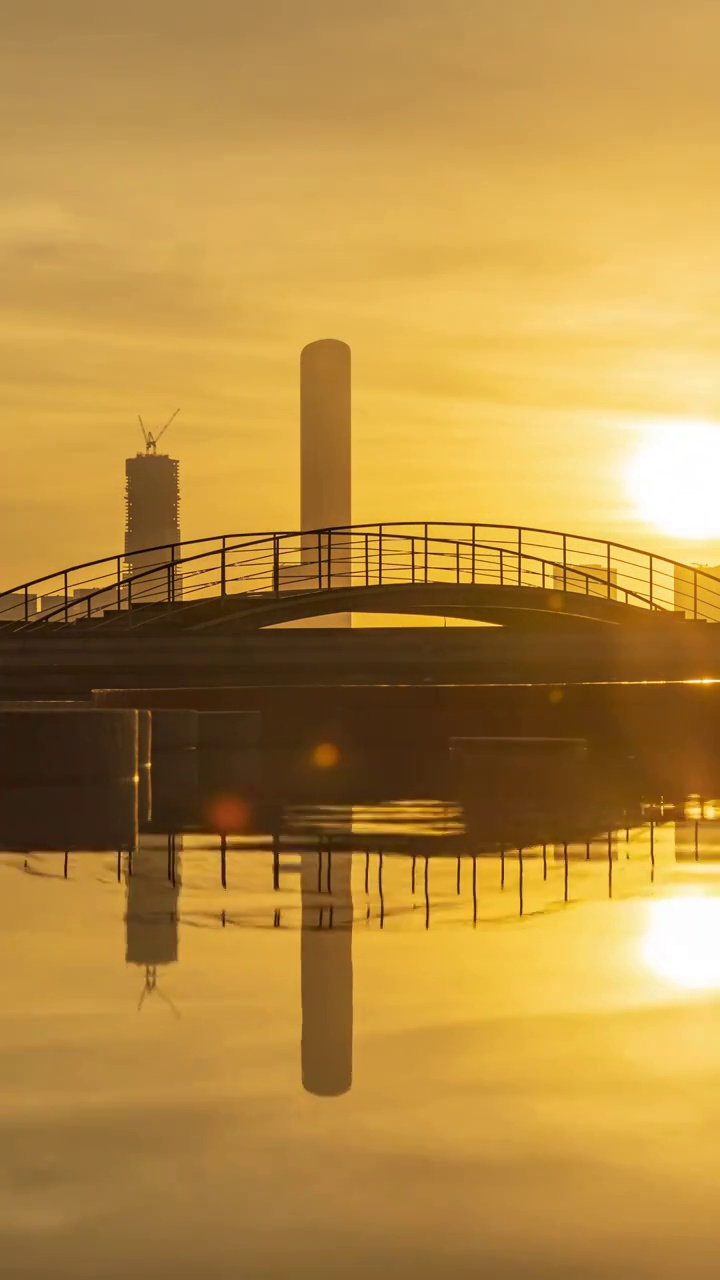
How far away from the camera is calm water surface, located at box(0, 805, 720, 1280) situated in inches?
182

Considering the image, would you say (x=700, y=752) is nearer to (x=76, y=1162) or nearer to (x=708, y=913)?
(x=708, y=913)

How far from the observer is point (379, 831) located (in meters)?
16.3

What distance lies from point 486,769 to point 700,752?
4.57 meters

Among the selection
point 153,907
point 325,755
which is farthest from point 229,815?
point 325,755

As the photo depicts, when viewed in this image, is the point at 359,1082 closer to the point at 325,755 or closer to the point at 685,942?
the point at 685,942

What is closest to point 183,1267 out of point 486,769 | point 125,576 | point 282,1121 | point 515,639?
point 282,1121

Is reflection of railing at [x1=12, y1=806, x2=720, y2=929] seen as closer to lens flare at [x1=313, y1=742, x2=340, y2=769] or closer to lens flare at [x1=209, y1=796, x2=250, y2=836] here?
lens flare at [x1=209, y1=796, x2=250, y2=836]

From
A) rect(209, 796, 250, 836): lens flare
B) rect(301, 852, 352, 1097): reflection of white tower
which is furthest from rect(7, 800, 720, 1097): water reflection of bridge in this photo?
rect(209, 796, 250, 836): lens flare

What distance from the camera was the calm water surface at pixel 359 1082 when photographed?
4617mm

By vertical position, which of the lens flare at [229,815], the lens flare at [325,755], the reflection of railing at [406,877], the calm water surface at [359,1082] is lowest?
the calm water surface at [359,1082]

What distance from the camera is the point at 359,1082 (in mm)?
6348

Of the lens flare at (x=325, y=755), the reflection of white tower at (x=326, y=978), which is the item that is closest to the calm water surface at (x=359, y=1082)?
the reflection of white tower at (x=326, y=978)

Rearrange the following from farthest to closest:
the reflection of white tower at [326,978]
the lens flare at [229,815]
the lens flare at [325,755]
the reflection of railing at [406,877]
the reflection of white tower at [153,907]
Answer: the lens flare at [325,755] → the lens flare at [229,815] → the reflection of railing at [406,877] → the reflection of white tower at [153,907] → the reflection of white tower at [326,978]

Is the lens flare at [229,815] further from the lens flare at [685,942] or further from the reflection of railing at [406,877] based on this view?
the lens flare at [685,942]
